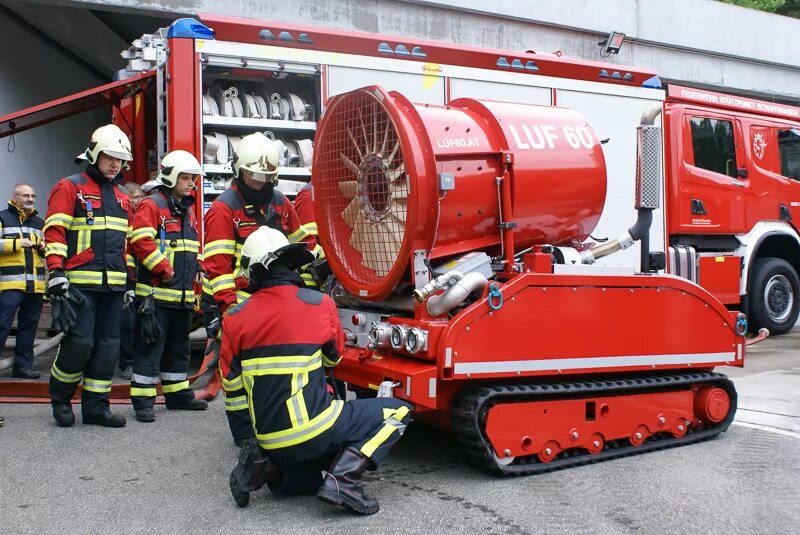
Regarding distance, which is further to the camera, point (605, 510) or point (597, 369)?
point (597, 369)

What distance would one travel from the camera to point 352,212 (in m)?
5.12

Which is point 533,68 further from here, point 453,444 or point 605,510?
point 605,510

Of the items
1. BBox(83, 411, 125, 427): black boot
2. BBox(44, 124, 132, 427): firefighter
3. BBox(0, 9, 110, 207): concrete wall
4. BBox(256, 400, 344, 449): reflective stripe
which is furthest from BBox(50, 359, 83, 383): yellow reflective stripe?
BBox(0, 9, 110, 207): concrete wall

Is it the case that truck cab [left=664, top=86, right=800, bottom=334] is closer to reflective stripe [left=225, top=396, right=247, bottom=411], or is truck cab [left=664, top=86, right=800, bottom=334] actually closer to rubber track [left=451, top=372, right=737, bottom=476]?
rubber track [left=451, top=372, right=737, bottom=476]

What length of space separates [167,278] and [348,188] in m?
1.58

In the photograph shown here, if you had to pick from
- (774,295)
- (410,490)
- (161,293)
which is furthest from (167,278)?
(774,295)

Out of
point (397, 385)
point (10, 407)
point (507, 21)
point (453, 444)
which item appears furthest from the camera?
point (507, 21)

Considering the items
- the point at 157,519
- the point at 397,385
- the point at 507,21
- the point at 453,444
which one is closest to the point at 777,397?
the point at 453,444

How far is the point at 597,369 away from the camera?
4.69 m

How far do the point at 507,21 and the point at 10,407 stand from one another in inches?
448

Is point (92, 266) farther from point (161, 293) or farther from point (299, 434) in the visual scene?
point (299, 434)

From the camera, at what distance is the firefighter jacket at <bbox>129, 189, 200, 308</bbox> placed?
5.70m

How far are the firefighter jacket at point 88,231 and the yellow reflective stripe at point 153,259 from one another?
0.16 m

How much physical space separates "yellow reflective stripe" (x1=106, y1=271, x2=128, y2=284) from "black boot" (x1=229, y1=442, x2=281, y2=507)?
224cm
